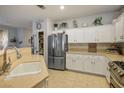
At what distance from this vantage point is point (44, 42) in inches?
208

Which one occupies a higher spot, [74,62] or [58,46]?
[58,46]

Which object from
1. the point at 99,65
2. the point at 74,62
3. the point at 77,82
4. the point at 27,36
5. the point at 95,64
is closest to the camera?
the point at 77,82

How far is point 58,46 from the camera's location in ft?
16.1

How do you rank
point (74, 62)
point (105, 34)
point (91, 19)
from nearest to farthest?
1. point (105, 34)
2. point (74, 62)
3. point (91, 19)

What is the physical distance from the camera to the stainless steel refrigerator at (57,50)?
482 centimetres

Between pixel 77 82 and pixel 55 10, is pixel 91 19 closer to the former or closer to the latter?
pixel 55 10

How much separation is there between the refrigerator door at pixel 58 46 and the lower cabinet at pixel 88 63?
381 millimetres

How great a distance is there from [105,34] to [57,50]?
2162 mm

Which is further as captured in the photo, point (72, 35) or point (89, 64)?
point (72, 35)

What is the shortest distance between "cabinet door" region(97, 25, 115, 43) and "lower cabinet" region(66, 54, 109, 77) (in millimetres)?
742

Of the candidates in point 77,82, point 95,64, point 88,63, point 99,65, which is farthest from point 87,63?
point 77,82

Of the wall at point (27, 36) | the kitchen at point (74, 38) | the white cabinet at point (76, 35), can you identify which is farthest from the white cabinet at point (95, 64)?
the wall at point (27, 36)

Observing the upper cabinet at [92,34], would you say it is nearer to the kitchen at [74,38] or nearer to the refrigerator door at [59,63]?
the kitchen at [74,38]
